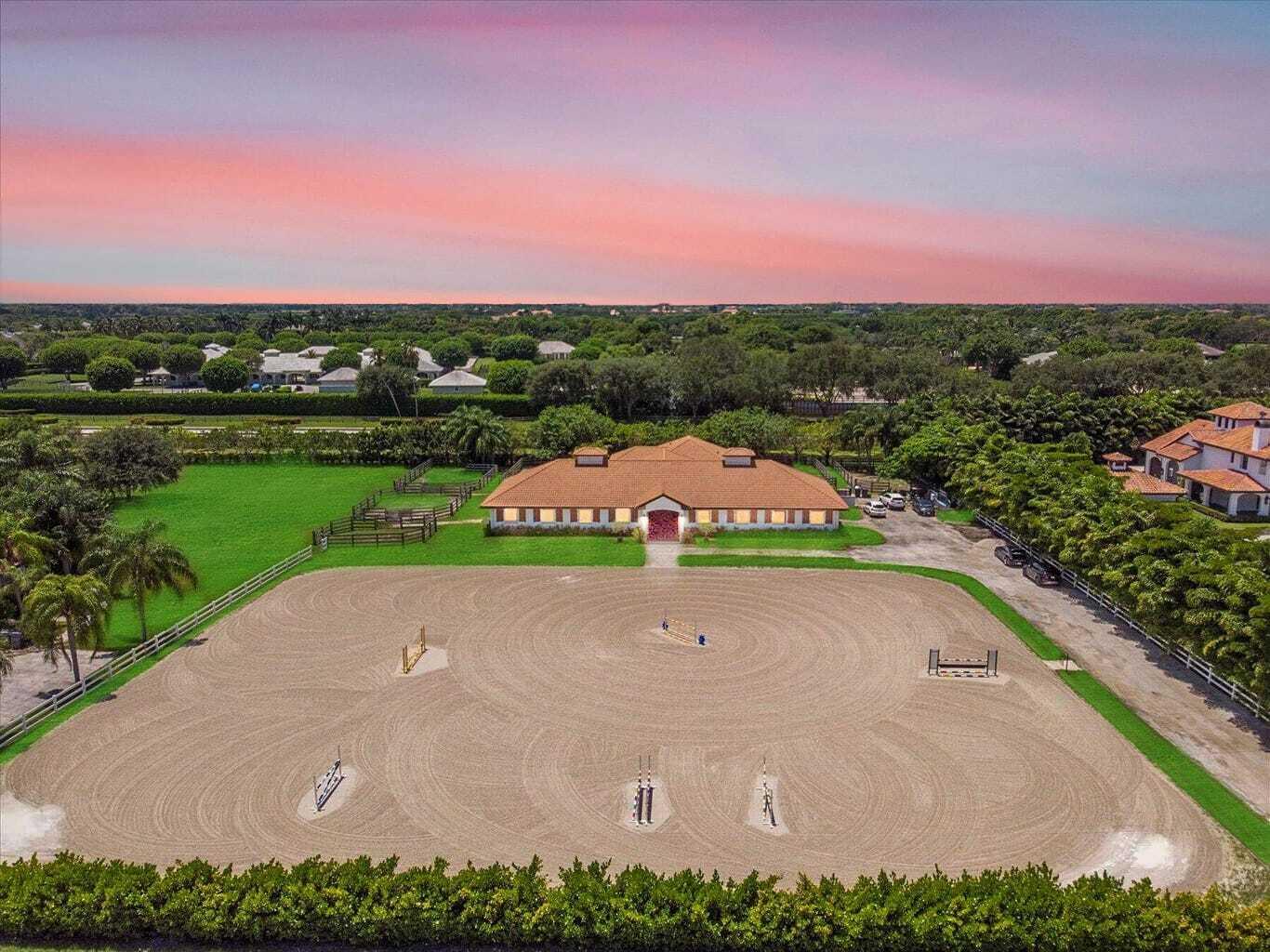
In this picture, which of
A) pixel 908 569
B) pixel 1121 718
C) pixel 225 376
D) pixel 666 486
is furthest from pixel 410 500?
pixel 225 376

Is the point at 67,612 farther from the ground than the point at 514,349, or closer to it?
closer to it

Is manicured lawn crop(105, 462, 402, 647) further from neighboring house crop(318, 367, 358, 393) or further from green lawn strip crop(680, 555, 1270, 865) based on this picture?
neighboring house crop(318, 367, 358, 393)

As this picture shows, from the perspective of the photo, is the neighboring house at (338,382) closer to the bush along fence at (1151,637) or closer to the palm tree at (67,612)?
the palm tree at (67,612)

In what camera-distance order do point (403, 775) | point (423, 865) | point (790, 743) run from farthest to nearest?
point (790, 743) → point (403, 775) → point (423, 865)

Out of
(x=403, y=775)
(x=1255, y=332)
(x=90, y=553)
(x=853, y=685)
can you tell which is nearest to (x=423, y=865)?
(x=403, y=775)

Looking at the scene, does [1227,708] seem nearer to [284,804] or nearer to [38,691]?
[284,804]

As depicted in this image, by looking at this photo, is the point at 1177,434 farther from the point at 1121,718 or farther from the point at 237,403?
the point at 237,403
